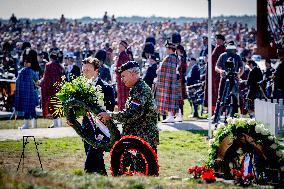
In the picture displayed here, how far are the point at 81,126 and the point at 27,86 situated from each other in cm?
772

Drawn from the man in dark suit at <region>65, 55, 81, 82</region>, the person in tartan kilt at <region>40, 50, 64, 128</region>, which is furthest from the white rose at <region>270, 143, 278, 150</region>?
the man in dark suit at <region>65, 55, 81, 82</region>

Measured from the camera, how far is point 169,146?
43.1 ft

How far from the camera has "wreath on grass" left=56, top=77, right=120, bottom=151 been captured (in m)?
8.71

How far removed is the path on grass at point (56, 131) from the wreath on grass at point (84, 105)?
5785mm

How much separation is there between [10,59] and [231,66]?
14.6m

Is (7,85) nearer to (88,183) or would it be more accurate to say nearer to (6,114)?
(6,114)

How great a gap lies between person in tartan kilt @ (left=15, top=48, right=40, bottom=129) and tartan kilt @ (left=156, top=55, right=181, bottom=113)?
133 inches

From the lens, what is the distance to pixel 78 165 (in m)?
11.1

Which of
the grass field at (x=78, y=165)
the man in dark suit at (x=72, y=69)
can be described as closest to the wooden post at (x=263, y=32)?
the man in dark suit at (x=72, y=69)

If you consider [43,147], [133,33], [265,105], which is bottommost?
[43,147]

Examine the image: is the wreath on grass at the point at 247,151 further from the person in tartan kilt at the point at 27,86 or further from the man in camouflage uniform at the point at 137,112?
the person in tartan kilt at the point at 27,86

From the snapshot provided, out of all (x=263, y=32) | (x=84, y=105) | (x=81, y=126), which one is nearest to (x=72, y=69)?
(x=263, y=32)

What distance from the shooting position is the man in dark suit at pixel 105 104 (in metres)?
9.39

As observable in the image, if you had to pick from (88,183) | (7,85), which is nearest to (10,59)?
(7,85)
